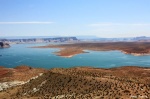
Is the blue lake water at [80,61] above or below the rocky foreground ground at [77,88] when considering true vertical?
below

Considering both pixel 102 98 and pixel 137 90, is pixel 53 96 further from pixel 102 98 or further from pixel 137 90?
pixel 137 90

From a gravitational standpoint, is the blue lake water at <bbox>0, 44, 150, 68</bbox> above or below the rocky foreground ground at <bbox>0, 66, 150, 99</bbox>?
below

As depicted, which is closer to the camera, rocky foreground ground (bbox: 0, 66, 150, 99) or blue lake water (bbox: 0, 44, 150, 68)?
rocky foreground ground (bbox: 0, 66, 150, 99)

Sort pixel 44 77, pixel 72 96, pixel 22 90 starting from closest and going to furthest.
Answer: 1. pixel 72 96
2. pixel 22 90
3. pixel 44 77

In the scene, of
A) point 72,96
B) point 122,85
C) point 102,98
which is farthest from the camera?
point 122,85

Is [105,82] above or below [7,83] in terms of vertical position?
above

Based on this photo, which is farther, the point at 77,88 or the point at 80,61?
the point at 80,61

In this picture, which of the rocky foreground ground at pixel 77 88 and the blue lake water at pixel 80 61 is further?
the blue lake water at pixel 80 61

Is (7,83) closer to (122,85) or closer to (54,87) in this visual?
(54,87)

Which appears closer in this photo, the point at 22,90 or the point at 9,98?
the point at 9,98

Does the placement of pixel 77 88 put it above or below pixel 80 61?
above

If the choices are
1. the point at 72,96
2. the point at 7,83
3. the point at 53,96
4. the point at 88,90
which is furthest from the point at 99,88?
the point at 7,83
